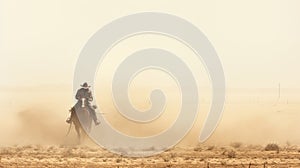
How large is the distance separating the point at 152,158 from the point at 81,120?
14.4 feet

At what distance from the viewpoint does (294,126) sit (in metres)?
33.0

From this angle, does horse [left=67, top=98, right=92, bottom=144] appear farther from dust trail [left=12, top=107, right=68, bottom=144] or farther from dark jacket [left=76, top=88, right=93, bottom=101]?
dust trail [left=12, top=107, right=68, bottom=144]

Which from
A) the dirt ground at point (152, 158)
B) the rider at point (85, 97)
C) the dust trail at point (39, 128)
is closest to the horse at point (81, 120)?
the rider at point (85, 97)

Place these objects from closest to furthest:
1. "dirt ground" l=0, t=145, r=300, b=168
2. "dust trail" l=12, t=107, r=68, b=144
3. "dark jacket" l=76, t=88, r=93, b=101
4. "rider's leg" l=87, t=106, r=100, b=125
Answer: "dirt ground" l=0, t=145, r=300, b=168 < "dark jacket" l=76, t=88, r=93, b=101 < "rider's leg" l=87, t=106, r=100, b=125 < "dust trail" l=12, t=107, r=68, b=144

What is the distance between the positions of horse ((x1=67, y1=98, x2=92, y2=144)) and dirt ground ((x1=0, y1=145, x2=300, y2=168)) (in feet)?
3.02

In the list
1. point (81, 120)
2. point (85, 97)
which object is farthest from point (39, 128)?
point (85, 97)

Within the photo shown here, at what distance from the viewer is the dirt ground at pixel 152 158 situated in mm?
16688

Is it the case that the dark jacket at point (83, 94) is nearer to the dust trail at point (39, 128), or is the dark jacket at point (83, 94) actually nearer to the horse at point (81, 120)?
the horse at point (81, 120)

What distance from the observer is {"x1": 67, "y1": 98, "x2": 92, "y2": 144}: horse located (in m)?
21.5

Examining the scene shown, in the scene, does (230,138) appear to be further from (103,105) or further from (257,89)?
(257,89)

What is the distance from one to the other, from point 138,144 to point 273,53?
39.3 metres

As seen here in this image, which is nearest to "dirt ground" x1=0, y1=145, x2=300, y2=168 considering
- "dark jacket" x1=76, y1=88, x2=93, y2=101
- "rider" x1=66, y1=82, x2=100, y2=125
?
"rider" x1=66, y1=82, x2=100, y2=125

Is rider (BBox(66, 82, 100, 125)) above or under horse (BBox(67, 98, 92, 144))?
above

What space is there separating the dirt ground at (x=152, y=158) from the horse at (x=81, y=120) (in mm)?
922
